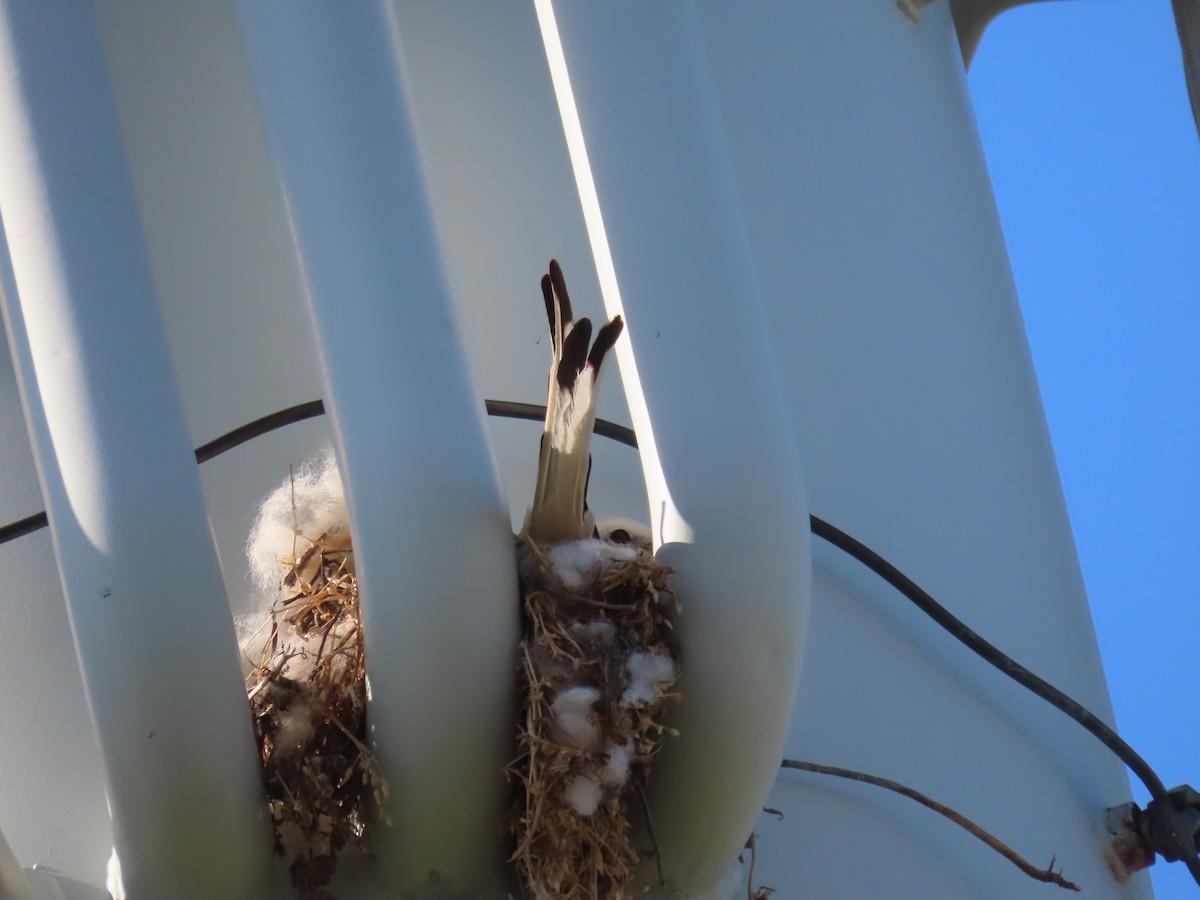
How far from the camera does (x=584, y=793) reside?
0.79m

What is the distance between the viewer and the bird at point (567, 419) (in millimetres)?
809

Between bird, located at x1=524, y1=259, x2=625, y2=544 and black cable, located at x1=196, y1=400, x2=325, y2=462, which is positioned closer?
bird, located at x1=524, y1=259, x2=625, y2=544

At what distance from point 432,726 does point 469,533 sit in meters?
0.13

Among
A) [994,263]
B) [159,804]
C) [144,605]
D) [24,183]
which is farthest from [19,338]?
[994,263]

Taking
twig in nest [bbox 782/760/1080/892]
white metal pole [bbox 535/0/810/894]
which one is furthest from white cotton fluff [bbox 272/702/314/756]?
Result: twig in nest [bbox 782/760/1080/892]

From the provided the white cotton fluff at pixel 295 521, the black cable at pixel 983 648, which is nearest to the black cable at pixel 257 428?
the white cotton fluff at pixel 295 521

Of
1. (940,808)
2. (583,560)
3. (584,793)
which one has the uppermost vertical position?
(583,560)

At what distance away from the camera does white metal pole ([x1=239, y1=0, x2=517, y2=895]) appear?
0.79 m

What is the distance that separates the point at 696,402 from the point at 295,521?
32 centimetres

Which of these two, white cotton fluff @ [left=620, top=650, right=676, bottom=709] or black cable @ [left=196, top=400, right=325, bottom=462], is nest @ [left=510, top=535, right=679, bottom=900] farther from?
black cable @ [left=196, top=400, right=325, bottom=462]

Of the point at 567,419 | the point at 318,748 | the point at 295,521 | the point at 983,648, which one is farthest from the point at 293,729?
the point at 983,648

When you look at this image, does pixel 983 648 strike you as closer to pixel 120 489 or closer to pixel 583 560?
pixel 583 560

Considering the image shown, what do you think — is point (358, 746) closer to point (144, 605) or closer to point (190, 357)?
point (144, 605)

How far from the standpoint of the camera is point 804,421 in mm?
1355
